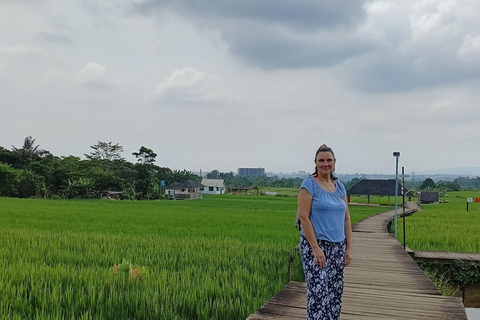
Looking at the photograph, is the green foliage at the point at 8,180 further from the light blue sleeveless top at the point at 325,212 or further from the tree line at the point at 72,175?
the light blue sleeveless top at the point at 325,212

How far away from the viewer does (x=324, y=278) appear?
305 centimetres

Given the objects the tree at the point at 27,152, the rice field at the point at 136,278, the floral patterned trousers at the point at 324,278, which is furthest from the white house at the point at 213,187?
the floral patterned trousers at the point at 324,278

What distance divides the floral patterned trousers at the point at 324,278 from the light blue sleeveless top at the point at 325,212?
0.23ft

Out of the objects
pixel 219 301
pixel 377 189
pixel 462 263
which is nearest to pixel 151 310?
pixel 219 301

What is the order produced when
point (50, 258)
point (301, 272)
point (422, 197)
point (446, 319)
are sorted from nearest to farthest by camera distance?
point (446, 319), point (301, 272), point (50, 258), point (422, 197)

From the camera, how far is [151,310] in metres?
4.10

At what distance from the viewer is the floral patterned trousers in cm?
306

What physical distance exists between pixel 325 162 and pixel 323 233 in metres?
0.50

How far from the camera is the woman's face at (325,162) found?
3051 mm

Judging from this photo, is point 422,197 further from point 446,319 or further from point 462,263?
point 446,319

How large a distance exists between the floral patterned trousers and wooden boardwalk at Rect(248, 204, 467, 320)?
0.56 meters

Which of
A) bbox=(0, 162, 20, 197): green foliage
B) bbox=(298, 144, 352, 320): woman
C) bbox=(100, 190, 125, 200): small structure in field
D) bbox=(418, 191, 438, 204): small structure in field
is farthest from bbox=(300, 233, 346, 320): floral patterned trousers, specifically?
bbox=(418, 191, 438, 204): small structure in field

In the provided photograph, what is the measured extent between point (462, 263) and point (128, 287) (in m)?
6.14

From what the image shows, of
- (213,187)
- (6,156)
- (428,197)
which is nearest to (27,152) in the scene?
(6,156)
